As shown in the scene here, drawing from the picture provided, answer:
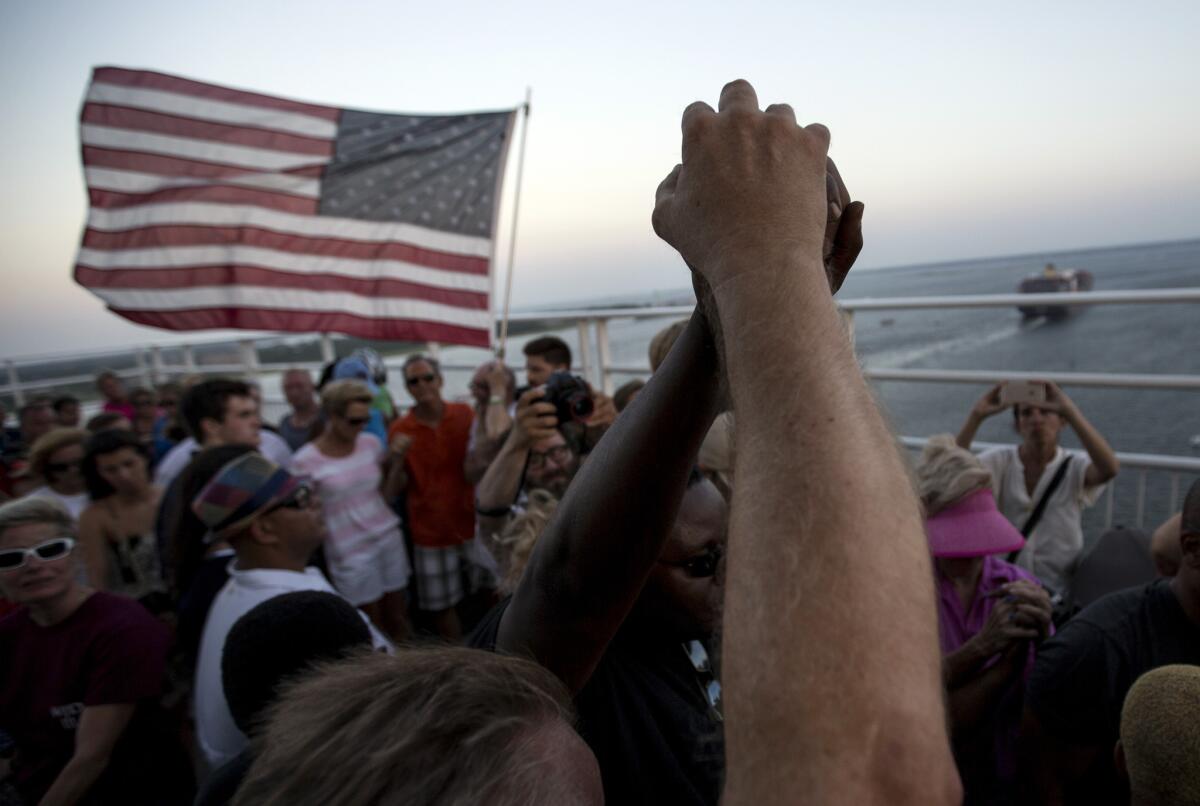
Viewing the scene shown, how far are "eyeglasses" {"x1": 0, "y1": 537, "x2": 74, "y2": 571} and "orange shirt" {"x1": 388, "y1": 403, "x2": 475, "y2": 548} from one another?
1.86 meters

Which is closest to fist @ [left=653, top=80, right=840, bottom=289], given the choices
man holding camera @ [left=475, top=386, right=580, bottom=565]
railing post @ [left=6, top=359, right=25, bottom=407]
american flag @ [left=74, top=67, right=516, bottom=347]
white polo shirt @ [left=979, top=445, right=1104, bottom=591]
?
man holding camera @ [left=475, top=386, right=580, bottom=565]

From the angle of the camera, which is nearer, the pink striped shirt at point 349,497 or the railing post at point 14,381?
the pink striped shirt at point 349,497

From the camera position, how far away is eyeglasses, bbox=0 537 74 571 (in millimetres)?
1935

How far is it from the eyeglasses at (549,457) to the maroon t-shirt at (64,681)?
1.40 m

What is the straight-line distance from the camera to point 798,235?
A: 55 cm

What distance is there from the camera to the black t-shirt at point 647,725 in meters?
1.07

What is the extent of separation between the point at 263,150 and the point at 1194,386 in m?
5.40

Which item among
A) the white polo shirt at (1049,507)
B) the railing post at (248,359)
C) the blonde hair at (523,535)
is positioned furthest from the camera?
the railing post at (248,359)

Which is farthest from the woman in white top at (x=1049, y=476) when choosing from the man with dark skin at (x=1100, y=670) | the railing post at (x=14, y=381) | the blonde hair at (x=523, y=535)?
the railing post at (x=14, y=381)

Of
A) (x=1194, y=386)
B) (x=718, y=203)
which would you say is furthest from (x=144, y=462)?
(x=1194, y=386)

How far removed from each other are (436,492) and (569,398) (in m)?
1.63

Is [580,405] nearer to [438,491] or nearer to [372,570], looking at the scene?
[438,491]

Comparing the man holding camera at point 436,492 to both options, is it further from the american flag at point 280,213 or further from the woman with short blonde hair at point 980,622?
the woman with short blonde hair at point 980,622

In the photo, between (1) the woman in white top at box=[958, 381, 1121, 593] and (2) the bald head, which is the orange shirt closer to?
(1) the woman in white top at box=[958, 381, 1121, 593]
